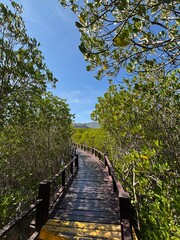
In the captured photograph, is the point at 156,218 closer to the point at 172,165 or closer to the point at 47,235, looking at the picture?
the point at 172,165

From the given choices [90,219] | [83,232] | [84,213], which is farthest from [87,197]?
[83,232]

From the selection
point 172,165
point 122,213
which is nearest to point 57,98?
point 172,165

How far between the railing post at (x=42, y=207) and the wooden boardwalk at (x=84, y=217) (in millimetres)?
127

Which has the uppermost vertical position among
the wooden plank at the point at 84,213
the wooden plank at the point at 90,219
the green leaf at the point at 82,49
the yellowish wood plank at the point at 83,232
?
the green leaf at the point at 82,49

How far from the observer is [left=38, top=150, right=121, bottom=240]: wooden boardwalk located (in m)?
3.87

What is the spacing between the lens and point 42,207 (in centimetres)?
406

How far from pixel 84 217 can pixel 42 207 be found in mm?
1230

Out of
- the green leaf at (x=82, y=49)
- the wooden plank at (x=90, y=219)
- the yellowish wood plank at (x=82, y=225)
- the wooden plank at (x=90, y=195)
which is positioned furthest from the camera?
the wooden plank at (x=90, y=195)

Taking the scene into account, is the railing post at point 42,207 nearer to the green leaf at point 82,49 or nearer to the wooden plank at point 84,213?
the wooden plank at point 84,213

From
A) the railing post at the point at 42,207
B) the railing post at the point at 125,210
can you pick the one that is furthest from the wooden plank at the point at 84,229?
the railing post at the point at 125,210

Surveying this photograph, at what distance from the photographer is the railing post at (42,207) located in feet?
12.9

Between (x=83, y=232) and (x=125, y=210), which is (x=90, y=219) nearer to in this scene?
(x=83, y=232)

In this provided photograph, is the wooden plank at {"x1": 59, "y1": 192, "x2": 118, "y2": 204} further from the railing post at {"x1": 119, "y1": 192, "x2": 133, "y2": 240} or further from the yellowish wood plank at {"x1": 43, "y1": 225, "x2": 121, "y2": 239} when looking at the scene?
the railing post at {"x1": 119, "y1": 192, "x2": 133, "y2": 240}

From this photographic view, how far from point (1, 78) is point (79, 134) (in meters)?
34.8
